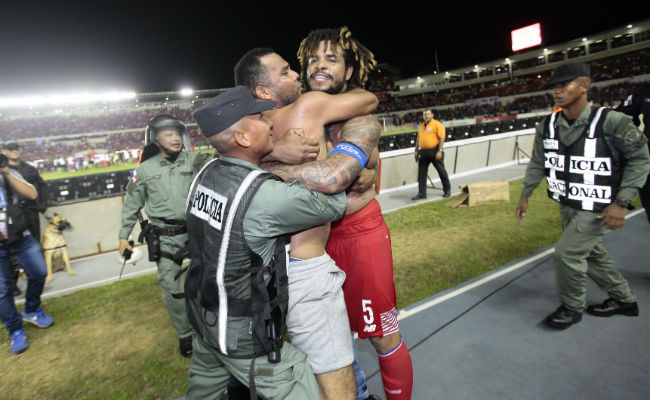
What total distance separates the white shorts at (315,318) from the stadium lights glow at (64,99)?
5797 cm

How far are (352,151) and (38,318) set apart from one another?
14.1 feet

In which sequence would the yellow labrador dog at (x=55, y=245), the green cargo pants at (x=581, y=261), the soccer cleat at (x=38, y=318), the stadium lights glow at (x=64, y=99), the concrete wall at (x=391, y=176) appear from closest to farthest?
the green cargo pants at (x=581, y=261), the soccer cleat at (x=38, y=318), the yellow labrador dog at (x=55, y=245), the concrete wall at (x=391, y=176), the stadium lights glow at (x=64, y=99)

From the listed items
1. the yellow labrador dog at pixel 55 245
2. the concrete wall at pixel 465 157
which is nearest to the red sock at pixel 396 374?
the yellow labrador dog at pixel 55 245

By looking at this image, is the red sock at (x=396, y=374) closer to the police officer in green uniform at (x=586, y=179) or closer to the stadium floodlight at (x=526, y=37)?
the police officer in green uniform at (x=586, y=179)

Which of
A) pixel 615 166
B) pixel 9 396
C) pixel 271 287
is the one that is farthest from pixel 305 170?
pixel 9 396

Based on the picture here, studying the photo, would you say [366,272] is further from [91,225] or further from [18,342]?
[91,225]

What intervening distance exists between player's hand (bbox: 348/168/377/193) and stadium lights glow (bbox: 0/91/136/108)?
5762 cm

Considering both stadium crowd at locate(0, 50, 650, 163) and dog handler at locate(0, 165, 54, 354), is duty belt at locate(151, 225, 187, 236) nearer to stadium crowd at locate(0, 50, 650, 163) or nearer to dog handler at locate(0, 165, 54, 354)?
dog handler at locate(0, 165, 54, 354)

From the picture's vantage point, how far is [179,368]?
3.11 m

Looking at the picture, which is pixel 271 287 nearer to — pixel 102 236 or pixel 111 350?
pixel 111 350

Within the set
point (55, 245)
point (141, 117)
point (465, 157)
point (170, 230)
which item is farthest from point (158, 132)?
point (141, 117)

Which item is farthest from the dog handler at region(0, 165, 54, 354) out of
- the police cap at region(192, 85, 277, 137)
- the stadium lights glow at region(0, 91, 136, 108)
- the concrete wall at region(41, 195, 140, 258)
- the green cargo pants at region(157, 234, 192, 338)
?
the stadium lights glow at region(0, 91, 136, 108)

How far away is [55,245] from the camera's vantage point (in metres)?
5.27

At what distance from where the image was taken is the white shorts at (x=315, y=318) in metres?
1.58
